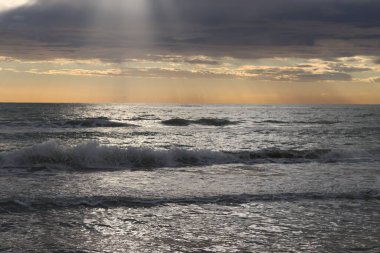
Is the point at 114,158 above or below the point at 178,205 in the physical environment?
above

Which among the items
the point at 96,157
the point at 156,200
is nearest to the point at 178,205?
the point at 156,200

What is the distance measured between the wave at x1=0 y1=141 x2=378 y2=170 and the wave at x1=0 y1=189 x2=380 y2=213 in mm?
7103

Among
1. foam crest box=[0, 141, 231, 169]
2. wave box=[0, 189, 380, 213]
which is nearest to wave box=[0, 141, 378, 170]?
foam crest box=[0, 141, 231, 169]

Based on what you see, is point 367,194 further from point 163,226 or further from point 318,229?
point 163,226

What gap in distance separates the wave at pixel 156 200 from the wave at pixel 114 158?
280 inches

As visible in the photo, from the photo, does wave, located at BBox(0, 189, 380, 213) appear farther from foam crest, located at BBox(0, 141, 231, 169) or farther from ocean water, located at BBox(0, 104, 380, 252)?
foam crest, located at BBox(0, 141, 231, 169)

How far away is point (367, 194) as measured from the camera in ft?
40.5

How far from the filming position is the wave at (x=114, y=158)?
18859 mm

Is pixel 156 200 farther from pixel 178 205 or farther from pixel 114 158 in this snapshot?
pixel 114 158

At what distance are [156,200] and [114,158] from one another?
9.09m

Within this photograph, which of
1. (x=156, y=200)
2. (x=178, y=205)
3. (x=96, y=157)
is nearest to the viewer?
(x=178, y=205)

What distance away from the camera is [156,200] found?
11281mm

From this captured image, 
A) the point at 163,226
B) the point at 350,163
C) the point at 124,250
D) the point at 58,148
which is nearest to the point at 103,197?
the point at 163,226

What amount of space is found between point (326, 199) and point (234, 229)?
414 centimetres
